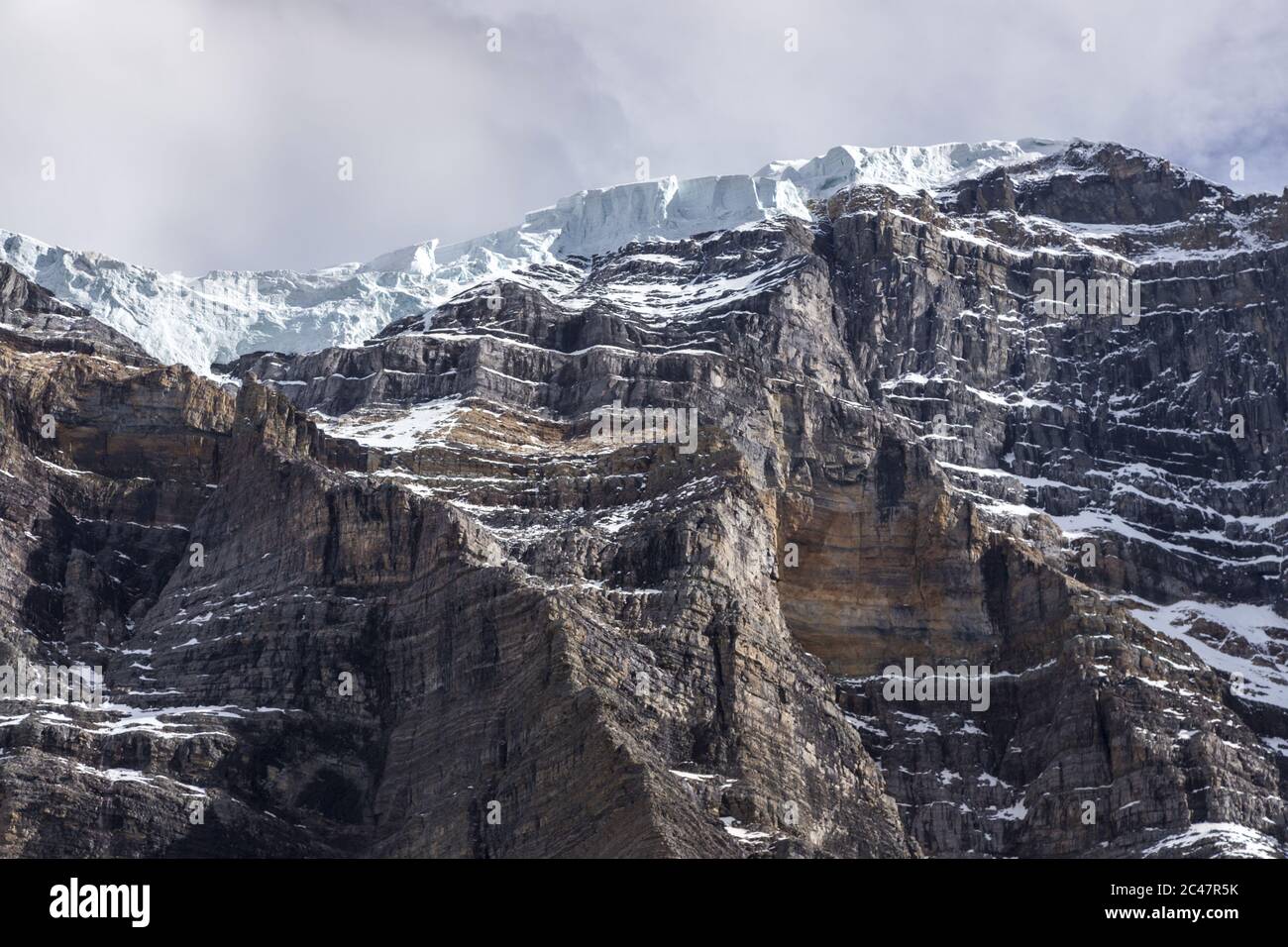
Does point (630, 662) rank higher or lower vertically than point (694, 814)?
higher

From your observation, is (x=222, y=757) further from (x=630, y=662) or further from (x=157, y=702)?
(x=630, y=662)

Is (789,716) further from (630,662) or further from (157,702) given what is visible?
(157,702)

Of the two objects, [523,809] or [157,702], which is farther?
[157,702]

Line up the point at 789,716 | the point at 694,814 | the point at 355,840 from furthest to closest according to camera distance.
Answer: the point at 789,716
the point at 355,840
the point at 694,814
